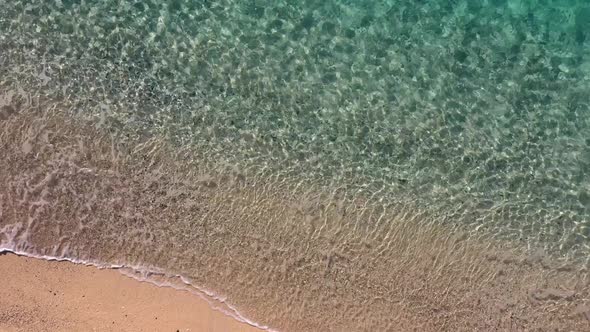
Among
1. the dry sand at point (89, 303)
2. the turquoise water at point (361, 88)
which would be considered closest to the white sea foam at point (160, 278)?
the dry sand at point (89, 303)

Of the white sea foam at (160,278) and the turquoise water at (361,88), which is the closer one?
the white sea foam at (160,278)

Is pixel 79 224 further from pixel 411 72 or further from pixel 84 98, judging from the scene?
pixel 411 72

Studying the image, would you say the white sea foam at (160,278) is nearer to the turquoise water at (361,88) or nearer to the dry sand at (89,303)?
the dry sand at (89,303)

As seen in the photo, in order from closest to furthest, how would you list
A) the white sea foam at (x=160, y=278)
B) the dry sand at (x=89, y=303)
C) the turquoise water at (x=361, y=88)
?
the dry sand at (x=89, y=303) → the white sea foam at (x=160, y=278) → the turquoise water at (x=361, y=88)

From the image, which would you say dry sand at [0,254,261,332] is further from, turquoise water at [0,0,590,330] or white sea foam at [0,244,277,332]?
turquoise water at [0,0,590,330]

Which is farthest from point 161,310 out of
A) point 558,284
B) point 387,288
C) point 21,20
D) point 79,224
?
point 558,284

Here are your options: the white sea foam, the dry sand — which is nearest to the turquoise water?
the white sea foam
